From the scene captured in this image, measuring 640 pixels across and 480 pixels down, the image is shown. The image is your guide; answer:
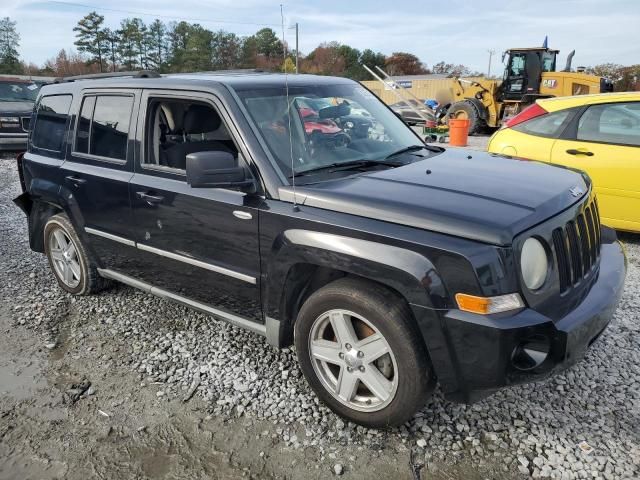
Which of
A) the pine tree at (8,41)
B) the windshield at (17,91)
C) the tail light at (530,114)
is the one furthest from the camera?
the pine tree at (8,41)

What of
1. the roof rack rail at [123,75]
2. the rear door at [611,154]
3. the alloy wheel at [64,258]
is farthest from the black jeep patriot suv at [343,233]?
the rear door at [611,154]

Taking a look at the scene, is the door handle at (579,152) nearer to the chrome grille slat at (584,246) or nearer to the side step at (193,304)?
the chrome grille slat at (584,246)

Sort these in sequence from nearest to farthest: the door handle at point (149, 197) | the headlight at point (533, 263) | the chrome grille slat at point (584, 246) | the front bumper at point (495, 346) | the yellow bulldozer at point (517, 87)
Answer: the front bumper at point (495, 346), the headlight at point (533, 263), the chrome grille slat at point (584, 246), the door handle at point (149, 197), the yellow bulldozer at point (517, 87)

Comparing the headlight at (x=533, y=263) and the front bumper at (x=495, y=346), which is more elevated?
the headlight at (x=533, y=263)

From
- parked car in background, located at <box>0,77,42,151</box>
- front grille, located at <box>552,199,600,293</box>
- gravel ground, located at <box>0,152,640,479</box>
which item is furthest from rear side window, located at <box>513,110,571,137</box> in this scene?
parked car in background, located at <box>0,77,42,151</box>

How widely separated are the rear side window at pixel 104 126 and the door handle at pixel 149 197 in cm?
37

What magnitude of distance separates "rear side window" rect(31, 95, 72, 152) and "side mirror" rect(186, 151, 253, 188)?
86.3 inches

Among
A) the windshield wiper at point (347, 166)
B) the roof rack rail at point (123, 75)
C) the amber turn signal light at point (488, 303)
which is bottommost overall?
the amber turn signal light at point (488, 303)

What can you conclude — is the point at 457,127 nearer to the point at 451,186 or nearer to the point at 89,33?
the point at 451,186

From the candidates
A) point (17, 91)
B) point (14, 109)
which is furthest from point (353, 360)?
point (17, 91)

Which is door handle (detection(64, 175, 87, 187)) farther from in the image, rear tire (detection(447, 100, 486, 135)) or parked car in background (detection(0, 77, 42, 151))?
rear tire (detection(447, 100, 486, 135))

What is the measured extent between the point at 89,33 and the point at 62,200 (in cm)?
6620

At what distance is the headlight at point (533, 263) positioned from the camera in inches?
95.5

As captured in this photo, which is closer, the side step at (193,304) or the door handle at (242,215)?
the door handle at (242,215)
